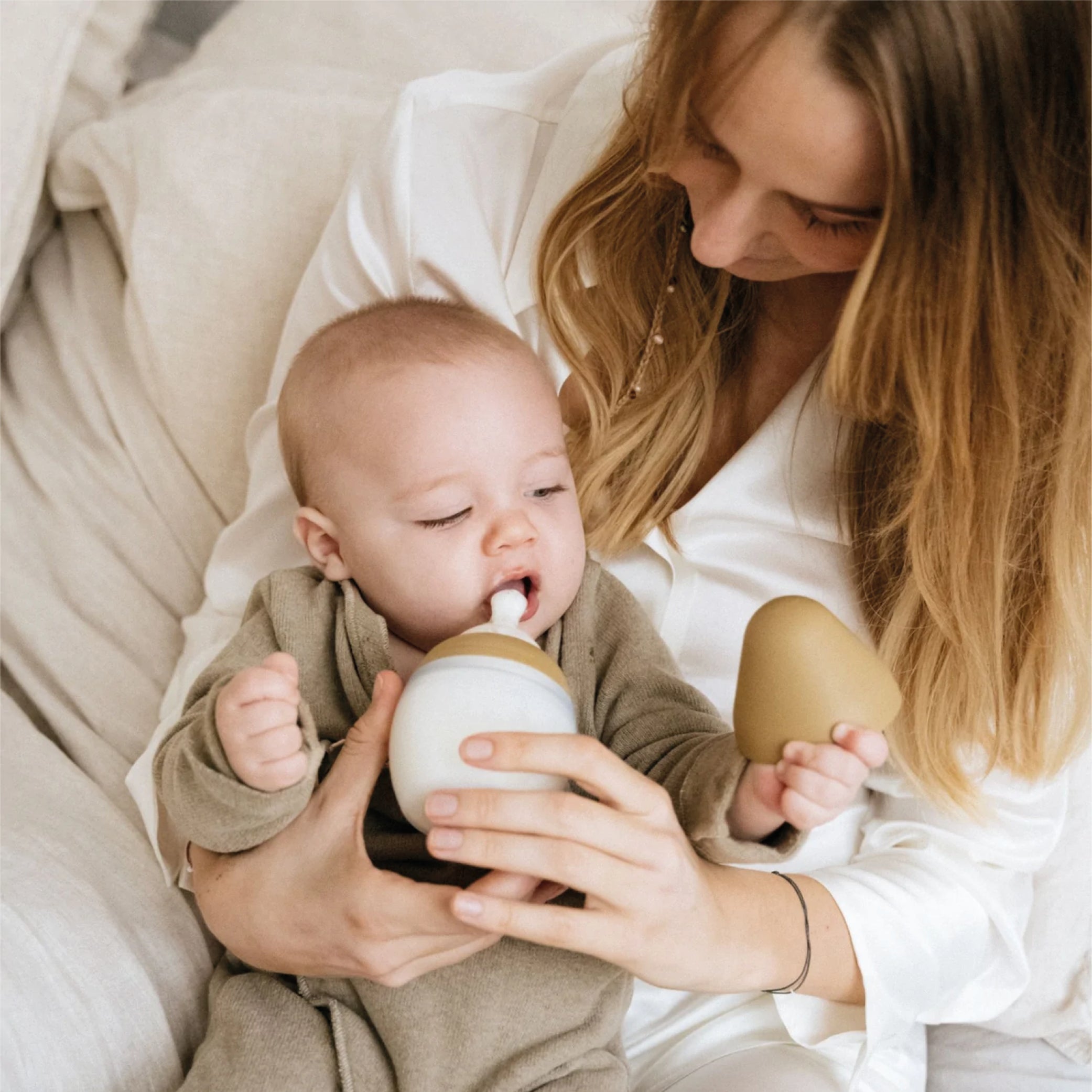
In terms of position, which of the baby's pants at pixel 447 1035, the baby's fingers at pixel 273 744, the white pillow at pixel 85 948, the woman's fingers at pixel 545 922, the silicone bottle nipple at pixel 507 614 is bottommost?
the white pillow at pixel 85 948

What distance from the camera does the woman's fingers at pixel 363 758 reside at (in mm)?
976

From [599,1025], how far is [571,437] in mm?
Answer: 655

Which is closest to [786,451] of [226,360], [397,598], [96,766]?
[397,598]

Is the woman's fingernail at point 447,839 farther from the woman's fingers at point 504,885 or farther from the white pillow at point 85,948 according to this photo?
the white pillow at point 85,948

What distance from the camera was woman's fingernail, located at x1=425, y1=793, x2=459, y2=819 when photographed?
84 cm

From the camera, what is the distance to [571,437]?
4.56 ft

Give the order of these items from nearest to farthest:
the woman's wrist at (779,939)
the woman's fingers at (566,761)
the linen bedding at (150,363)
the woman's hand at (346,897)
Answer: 1. the woman's fingers at (566,761)
2. the woman's hand at (346,897)
3. the woman's wrist at (779,939)
4. the linen bedding at (150,363)

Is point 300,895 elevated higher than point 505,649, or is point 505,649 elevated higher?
point 505,649

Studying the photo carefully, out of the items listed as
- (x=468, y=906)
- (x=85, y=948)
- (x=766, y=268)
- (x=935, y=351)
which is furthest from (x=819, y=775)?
(x=85, y=948)

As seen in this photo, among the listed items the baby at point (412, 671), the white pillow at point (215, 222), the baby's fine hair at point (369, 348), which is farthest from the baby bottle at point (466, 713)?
the white pillow at point (215, 222)

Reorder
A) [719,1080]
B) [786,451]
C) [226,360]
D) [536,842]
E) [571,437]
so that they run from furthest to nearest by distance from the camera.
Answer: [226,360], [571,437], [786,451], [719,1080], [536,842]

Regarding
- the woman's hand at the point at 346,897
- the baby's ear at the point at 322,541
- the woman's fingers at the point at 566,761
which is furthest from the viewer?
the baby's ear at the point at 322,541

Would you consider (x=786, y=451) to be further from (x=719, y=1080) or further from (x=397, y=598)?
(x=719, y=1080)

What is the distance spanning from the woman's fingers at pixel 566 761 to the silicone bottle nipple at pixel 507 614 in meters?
0.14
